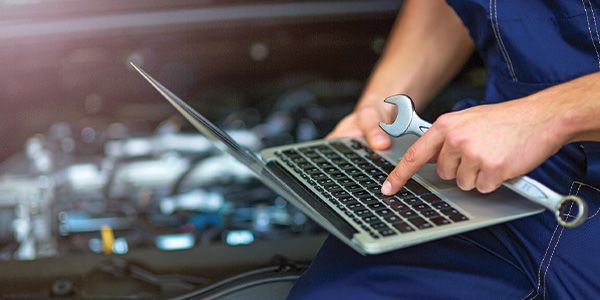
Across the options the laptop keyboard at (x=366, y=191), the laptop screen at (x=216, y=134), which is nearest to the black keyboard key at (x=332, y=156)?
the laptop keyboard at (x=366, y=191)

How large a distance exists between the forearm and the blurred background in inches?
10.0

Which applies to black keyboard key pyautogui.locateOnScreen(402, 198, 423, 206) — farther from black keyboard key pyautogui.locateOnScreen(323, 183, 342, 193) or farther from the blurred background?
the blurred background

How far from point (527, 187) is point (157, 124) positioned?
103cm

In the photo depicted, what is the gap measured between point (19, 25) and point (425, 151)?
0.83m

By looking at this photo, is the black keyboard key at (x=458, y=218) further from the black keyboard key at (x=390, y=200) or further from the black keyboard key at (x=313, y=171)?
the black keyboard key at (x=313, y=171)

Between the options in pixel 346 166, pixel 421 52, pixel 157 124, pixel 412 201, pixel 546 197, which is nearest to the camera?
pixel 546 197

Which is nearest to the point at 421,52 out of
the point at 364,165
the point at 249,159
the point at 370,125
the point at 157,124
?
the point at 370,125

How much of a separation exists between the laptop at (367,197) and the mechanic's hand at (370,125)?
15 mm

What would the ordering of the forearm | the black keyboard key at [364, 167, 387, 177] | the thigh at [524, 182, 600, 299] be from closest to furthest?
1. the thigh at [524, 182, 600, 299]
2. the black keyboard key at [364, 167, 387, 177]
3. the forearm

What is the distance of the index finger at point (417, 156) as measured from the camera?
32.5 inches

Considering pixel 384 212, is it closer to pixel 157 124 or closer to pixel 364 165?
pixel 364 165

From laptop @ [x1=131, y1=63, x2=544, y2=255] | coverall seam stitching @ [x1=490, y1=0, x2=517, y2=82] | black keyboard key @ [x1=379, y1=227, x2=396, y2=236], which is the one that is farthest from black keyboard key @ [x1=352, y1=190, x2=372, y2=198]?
coverall seam stitching @ [x1=490, y1=0, x2=517, y2=82]

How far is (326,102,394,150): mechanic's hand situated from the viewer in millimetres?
1026

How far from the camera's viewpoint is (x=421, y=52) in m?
1.18
